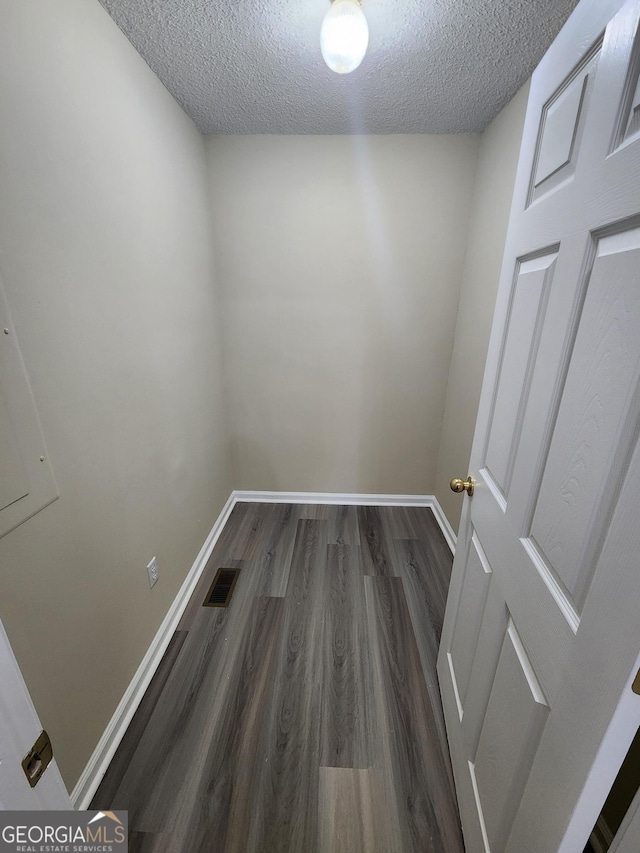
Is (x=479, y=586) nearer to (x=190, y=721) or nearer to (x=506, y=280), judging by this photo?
(x=506, y=280)

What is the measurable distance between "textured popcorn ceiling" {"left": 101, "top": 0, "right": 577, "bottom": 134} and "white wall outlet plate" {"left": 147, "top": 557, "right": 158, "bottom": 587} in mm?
2005

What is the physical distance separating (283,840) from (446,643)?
0.80 metres

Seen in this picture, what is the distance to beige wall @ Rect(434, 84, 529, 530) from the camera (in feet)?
5.31

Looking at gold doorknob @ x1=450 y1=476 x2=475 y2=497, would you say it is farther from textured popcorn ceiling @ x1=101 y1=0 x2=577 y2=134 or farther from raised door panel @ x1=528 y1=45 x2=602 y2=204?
textured popcorn ceiling @ x1=101 y1=0 x2=577 y2=134

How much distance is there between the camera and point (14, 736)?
0.46m

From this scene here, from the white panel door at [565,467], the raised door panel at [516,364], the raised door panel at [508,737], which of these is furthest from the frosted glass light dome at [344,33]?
the raised door panel at [508,737]

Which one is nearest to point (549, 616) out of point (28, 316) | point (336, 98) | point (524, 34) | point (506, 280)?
point (506, 280)

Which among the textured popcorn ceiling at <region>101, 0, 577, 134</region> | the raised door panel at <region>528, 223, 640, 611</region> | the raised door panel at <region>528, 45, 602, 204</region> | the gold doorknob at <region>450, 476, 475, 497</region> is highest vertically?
the textured popcorn ceiling at <region>101, 0, 577, 134</region>

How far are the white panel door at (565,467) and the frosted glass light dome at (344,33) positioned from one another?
25.8 inches

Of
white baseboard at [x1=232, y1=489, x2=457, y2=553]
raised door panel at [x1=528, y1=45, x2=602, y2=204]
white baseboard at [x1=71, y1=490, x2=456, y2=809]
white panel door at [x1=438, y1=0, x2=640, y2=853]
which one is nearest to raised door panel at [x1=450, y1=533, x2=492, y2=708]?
white panel door at [x1=438, y1=0, x2=640, y2=853]

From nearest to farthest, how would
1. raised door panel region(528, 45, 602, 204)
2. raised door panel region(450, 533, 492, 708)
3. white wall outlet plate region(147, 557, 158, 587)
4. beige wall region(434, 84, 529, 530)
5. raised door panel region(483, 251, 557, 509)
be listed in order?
1. raised door panel region(528, 45, 602, 204)
2. raised door panel region(483, 251, 557, 509)
3. raised door panel region(450, 533, 492, 708)
4. white wall outlet plate region(147, 557, 158, 587)
5. beige wall region(434, 84, 529, 530)

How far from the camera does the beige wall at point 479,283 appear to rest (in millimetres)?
1618

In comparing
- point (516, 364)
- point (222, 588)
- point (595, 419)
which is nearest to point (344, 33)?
point (516, 364)

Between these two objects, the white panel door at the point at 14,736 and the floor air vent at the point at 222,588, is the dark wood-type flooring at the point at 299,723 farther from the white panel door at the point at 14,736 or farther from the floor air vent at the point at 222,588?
the white panel door at the point at 14,736
